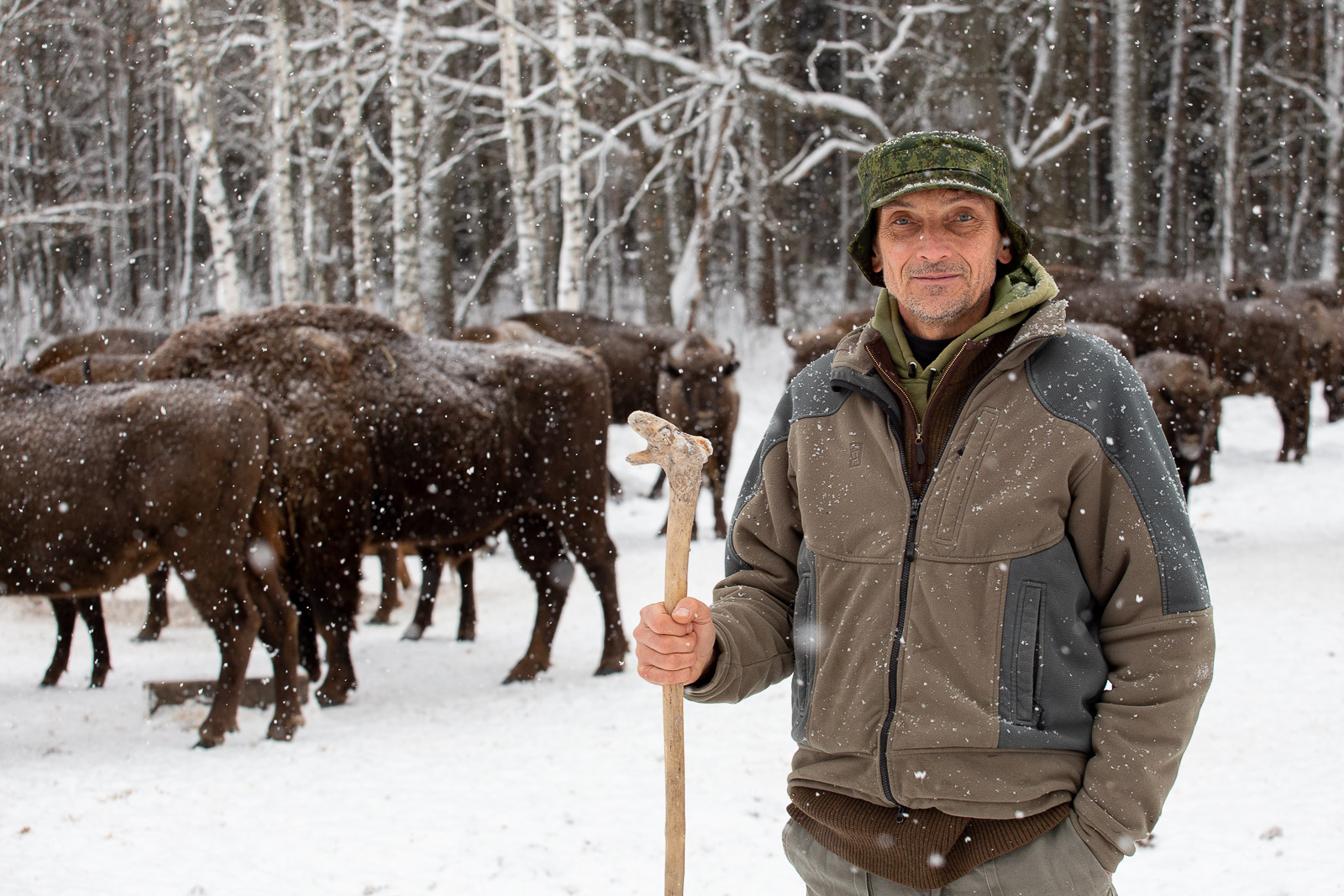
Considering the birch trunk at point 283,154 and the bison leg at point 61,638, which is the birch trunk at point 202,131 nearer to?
the birch trunk at point 283,154

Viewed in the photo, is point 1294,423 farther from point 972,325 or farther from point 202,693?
point 972,325

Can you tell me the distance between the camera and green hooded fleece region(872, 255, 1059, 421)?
1880 mm

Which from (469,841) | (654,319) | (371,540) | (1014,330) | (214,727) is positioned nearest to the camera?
(1014,330)

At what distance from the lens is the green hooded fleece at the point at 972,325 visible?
188cm

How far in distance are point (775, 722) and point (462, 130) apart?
21708 mm

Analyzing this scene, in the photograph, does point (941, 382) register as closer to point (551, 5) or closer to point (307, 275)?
point (551, 5)

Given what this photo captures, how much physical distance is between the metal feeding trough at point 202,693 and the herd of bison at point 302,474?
0.62ft

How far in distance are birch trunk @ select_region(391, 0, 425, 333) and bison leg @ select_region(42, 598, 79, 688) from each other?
702 cm

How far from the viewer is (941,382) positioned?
74.4 inches

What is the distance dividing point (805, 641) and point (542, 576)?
5146 mm

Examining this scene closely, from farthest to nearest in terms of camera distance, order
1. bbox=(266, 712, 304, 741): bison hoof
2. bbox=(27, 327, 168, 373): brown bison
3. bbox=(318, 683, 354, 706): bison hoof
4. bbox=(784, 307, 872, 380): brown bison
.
→ bbox=(784, 307, 872, 380): brown bison → bbox=(27, 327, 168, 373): brown bison → bbox=(318, 683, 354, 706): bison hoof → bbox=(266, 712, 304, 741): bison hoof

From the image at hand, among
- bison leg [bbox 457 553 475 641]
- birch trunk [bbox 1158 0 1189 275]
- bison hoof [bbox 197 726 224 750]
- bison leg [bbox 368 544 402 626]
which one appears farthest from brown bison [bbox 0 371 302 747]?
birch trunk [bbox 1158 0 1189 275]

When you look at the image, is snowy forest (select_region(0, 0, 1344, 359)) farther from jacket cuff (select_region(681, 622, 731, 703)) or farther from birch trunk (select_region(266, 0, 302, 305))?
jacket cuff (select_region(681, 622, 731, 703))

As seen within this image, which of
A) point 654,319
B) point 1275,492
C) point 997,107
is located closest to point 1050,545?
point 997,107
